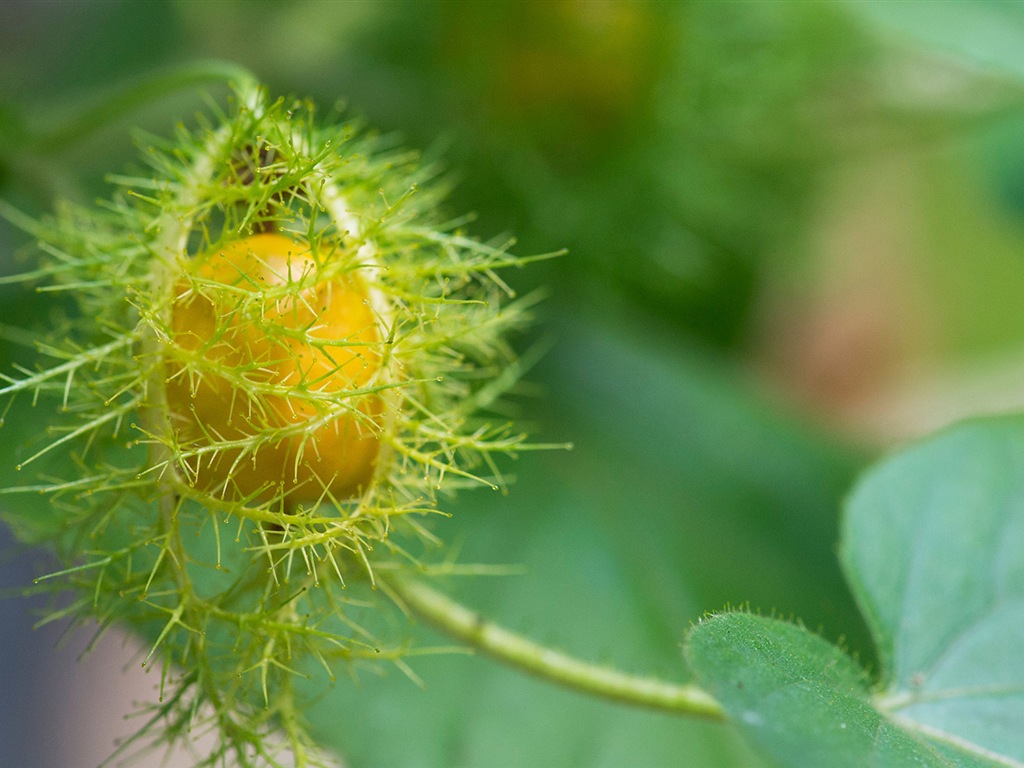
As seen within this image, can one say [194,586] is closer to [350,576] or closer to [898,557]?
[350,576]

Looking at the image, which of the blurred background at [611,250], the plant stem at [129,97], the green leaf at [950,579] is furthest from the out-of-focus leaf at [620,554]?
the plant stem at [129,97]

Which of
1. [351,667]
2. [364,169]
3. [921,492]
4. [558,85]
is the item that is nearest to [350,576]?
[351,667]

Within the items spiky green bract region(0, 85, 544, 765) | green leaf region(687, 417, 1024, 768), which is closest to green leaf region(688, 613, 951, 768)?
green leaf region(687, 417, 1024, 768)

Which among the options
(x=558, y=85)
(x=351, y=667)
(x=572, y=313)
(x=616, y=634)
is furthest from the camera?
(x=572, y=313)

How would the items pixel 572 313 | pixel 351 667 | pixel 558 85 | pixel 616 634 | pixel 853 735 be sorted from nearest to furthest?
pixel 853 735, pixel 351 667, pixel 616 634, pixel 558 85, pixel 572 313

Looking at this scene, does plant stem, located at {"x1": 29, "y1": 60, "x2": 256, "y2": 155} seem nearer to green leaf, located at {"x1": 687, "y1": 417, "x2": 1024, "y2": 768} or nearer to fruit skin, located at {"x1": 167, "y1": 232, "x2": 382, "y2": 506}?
fruit skin, located at {"x1": 167, "y1": 232, "x2": 382, "y2": 506}

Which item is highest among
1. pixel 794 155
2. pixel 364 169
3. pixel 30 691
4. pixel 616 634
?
pixel 364 169
